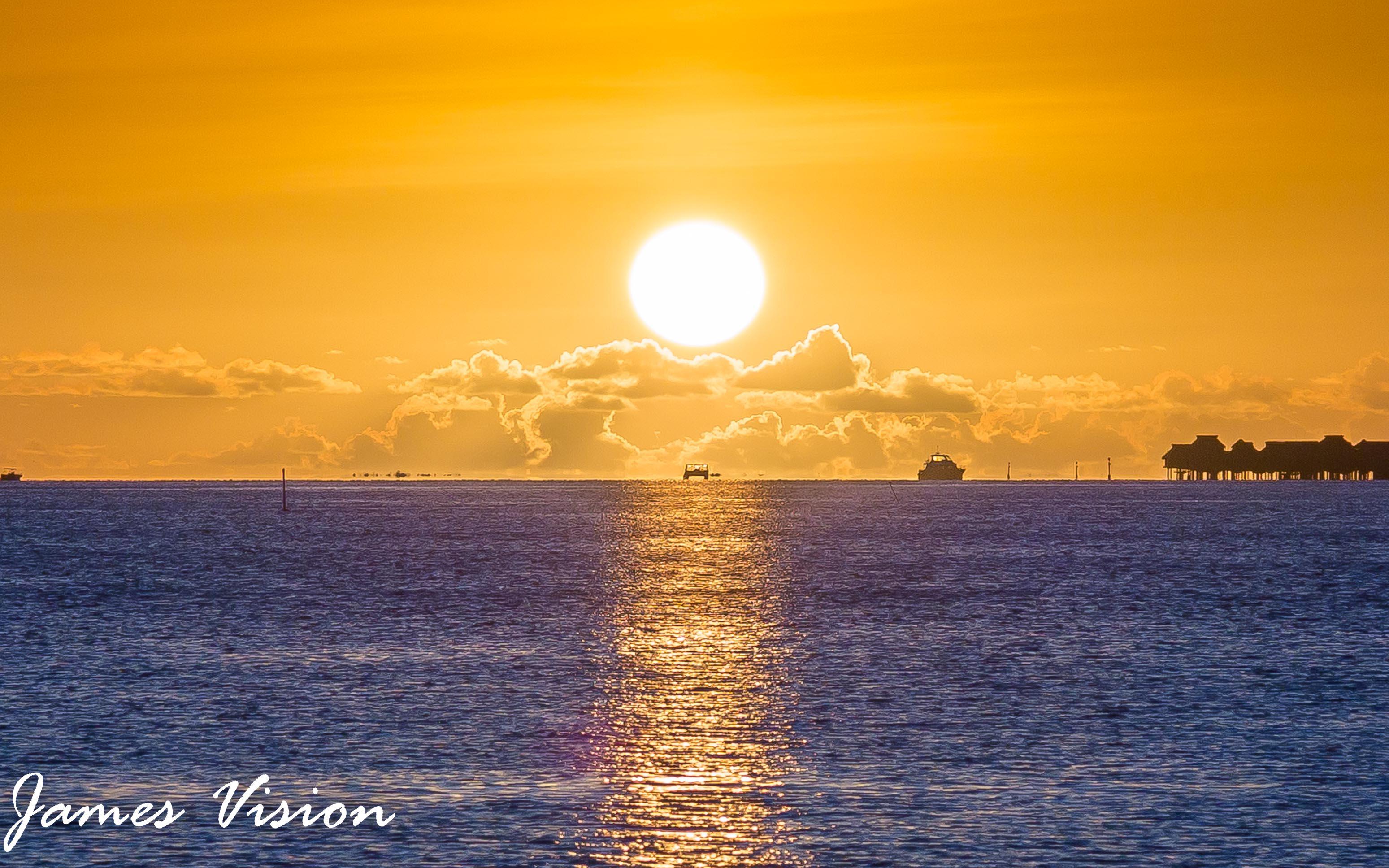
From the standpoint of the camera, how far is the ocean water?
105 feet

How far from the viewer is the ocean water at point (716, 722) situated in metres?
32.1

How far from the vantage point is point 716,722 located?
46.1 meters

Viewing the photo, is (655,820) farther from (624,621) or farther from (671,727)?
(624,621)

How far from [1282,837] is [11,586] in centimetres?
9412

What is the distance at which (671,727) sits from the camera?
148ft

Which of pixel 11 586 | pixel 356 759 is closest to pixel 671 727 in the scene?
pixel 356 759

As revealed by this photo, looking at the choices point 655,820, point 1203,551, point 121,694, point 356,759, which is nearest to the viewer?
point 655,820
